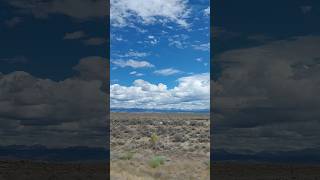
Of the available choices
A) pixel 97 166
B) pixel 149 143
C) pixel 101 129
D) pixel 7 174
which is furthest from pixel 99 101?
pixel 149 143

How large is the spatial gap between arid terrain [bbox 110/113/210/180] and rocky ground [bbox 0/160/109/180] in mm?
1862

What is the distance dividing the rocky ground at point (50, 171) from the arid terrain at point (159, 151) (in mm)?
1862

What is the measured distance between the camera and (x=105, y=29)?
16562 mm

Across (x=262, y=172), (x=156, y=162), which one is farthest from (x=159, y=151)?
(x=262, y=172)

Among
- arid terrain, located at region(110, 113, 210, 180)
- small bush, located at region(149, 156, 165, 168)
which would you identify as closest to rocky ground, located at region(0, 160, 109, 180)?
arid terrain, located at region(110, 113, 210, 180)

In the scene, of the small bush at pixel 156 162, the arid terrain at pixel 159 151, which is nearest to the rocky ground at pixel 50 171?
the arid terrain at pixel 159 151

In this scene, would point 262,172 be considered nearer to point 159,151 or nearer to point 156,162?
point 156,162

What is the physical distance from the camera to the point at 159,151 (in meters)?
34.7

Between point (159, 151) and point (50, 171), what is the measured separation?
18112 millimetres

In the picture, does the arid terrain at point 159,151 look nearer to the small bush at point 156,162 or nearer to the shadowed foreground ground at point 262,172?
the small bush at point 156,162

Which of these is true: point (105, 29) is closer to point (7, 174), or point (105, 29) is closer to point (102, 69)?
point (102, 69)

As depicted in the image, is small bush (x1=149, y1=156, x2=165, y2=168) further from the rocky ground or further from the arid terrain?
the rocky ground

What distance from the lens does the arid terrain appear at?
2192 cm

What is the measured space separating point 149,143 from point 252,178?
2226 cm
